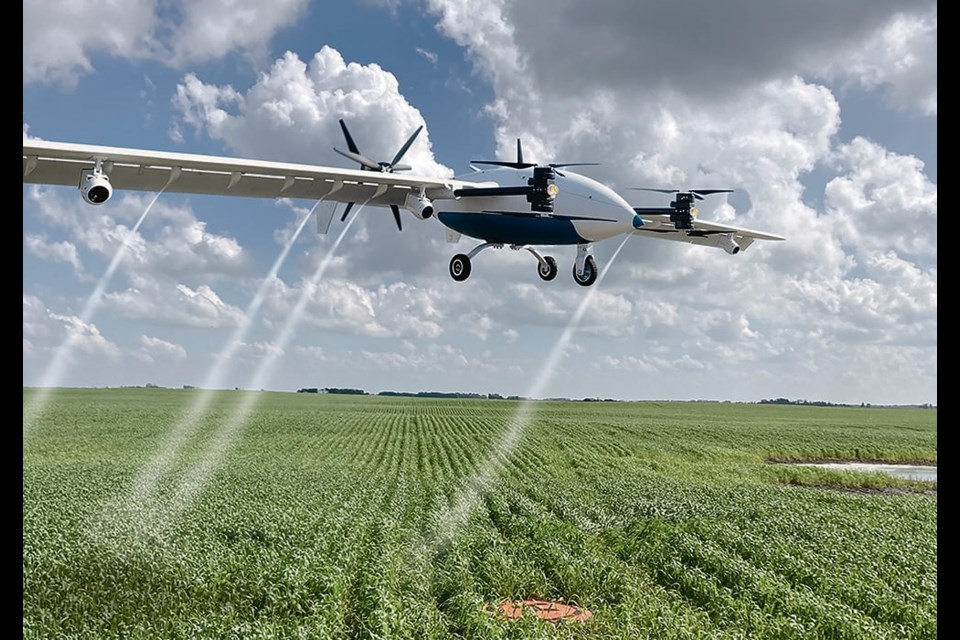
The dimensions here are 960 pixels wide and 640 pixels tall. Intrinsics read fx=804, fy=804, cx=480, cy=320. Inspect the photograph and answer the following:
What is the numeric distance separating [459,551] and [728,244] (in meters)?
12.7

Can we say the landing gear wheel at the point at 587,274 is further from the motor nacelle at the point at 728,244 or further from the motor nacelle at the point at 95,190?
the motor nacelle at the point at 95,190

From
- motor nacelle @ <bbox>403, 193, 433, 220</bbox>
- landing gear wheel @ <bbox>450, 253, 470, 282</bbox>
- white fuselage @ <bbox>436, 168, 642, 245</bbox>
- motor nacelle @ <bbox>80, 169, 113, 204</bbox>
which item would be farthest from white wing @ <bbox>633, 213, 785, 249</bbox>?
motor nacelle @ <bbox>80, 169, 113, 204</bbox>

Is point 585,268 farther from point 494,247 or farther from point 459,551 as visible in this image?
point 459,551

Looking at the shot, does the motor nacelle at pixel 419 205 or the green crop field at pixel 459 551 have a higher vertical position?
the motor nacelle at pixel 419 205

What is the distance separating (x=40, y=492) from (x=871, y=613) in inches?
1062

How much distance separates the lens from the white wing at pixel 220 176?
15.4 m

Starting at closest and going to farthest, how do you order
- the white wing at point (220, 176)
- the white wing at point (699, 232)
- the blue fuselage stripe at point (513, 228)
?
the white wing at point (220, 176), the blue fuselage stripe at point (513, 228), the white wing at point (699, 232)

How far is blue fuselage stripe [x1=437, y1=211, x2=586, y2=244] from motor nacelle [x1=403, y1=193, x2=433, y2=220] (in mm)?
889

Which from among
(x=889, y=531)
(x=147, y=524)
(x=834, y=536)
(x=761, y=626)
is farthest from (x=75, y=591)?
(x=889, y=531)

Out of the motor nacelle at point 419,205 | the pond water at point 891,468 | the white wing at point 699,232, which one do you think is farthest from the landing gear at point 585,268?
the pond water at point 891,468

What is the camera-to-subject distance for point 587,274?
21516 millimetres

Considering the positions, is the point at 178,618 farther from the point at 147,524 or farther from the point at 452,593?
the point at 147,524

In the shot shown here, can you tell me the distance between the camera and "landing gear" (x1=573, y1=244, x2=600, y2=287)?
844 inches

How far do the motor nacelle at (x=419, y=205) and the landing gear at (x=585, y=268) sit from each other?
13.6ft
